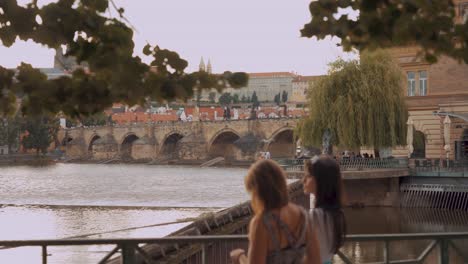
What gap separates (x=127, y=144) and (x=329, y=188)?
90.5m

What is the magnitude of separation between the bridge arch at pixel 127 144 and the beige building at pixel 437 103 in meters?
60.9

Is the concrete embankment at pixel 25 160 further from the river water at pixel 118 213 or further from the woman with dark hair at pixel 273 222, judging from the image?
the woman with dark hair at pixel 273 222

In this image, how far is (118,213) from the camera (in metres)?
30.2

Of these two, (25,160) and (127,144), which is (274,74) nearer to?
(127,144)

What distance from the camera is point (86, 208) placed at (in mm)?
32688

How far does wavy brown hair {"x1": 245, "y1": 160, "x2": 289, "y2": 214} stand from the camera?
A: 374 cm

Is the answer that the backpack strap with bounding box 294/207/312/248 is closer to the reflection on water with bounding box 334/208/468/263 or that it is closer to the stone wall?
the reflection on water with bounding box 334/208/468/263

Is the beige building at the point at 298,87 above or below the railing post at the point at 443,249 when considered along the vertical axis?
above

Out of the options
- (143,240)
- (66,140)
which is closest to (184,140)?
(66,140)

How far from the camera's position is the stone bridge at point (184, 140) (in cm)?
7700

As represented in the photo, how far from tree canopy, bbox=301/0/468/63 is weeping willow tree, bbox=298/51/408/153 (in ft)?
86.3

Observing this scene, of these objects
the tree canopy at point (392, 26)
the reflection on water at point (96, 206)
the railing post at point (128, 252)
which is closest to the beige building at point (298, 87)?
the reflection on water at point (96, 206)

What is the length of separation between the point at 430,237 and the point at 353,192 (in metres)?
24.7

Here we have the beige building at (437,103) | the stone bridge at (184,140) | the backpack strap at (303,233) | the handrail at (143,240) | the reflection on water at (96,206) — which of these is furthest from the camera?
the stone bridge at (184,140)
